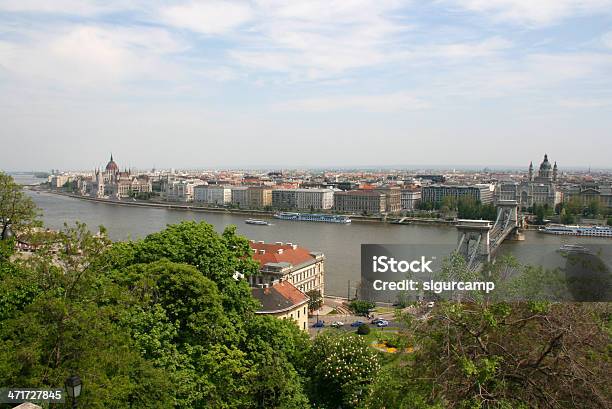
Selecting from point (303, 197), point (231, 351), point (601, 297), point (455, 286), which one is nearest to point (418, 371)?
point (455, 286)

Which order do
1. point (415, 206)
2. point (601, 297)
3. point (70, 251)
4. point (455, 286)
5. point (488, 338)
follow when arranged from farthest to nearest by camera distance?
point (415, 206) < point (601, 297) < point (70, 251) < point (455, 286) < point (488, 338)

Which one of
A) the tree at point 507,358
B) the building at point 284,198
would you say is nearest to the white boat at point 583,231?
the building at point 284,198

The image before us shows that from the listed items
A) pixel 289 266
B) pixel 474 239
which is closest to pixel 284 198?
pixel 474 239

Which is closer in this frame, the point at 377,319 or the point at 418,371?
the point at 418,371

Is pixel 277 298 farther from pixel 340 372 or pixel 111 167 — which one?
pixel 111 167

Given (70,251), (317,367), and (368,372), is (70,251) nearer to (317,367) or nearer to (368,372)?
(317,367)

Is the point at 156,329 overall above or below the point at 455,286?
below
